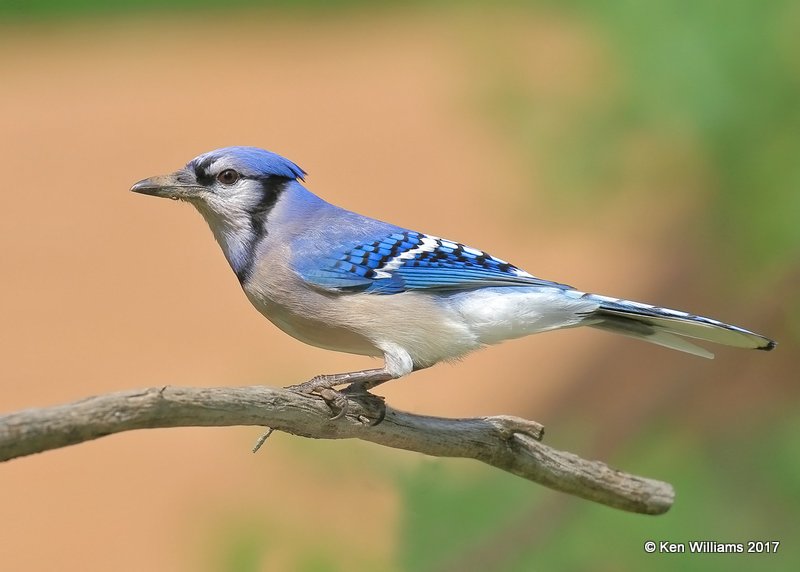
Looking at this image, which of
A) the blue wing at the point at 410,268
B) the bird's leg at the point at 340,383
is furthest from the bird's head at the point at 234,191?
the bird's leg at the point at 340,383

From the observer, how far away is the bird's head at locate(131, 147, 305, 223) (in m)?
1.76

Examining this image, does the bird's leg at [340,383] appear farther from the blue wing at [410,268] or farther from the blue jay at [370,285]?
the blue wing at [410,268]

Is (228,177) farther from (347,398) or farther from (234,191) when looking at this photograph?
(347,398)

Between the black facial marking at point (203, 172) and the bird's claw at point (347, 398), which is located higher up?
the black facial marking at point (203, 172)

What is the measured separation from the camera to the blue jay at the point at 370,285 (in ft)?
5.57

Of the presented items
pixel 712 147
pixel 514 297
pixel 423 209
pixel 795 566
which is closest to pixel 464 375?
pixel 423 209

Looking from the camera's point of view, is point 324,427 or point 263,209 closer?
point 324,427

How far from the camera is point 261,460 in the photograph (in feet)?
7.93

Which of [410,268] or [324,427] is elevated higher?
[410,268]

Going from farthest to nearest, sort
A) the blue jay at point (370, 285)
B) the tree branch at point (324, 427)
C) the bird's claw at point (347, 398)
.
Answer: the blue jay at point (370, 285), the bird's claw at point (347, 398), the tree branch at point (324, 427)

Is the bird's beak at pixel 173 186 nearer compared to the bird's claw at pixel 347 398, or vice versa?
the bird's claw at pixel 347 398

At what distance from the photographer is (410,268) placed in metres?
1.80

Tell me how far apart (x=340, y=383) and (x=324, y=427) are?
0.28ft

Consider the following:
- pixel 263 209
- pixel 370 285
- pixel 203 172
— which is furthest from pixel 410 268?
pixel 203 172
